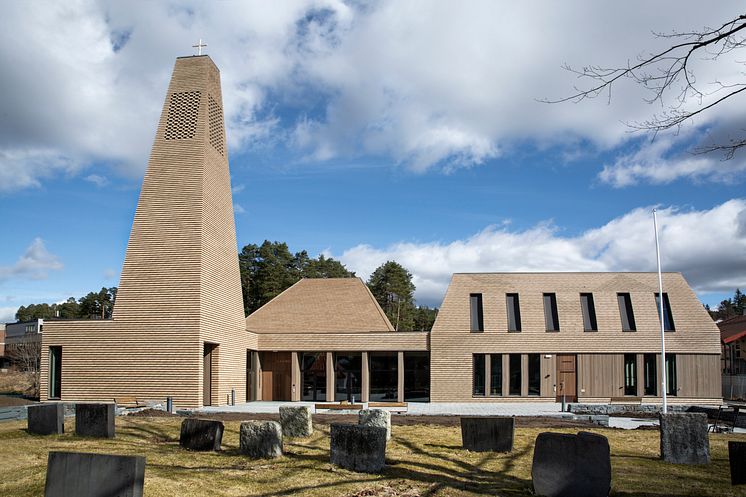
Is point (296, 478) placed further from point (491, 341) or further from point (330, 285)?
point (330, 285)

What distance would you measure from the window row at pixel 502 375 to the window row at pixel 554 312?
5.13 feet

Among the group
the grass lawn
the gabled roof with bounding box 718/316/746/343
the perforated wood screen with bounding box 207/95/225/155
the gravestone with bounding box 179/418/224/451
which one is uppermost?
the perforated wood screen with bounding box 207/95/225/155

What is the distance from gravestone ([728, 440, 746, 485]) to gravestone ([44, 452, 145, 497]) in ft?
30.1

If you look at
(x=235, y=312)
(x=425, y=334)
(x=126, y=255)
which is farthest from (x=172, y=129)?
(x=425, y=334)

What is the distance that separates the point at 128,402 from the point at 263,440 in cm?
1667

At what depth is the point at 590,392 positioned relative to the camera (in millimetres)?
34531

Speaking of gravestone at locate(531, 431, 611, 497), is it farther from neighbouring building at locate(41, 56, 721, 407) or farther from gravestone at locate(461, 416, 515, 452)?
neighbouring building at locate(41, 56, 721, 407)

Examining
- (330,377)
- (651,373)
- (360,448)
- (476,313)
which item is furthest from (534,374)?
(360,448)

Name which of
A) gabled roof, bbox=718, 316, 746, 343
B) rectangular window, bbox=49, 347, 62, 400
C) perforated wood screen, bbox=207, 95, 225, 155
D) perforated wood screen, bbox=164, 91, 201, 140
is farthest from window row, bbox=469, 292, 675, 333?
rectangular window, bbox=49, 347, 62, 400

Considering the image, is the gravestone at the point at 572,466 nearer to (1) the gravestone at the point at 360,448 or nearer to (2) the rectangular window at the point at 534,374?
(1) the gravestone at the point at 360,448

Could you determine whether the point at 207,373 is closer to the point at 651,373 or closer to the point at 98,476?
the point at 98,476

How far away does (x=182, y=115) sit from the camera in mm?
30906

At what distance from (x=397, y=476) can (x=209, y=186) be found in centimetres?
2127

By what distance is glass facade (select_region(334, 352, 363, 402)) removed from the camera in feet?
120
